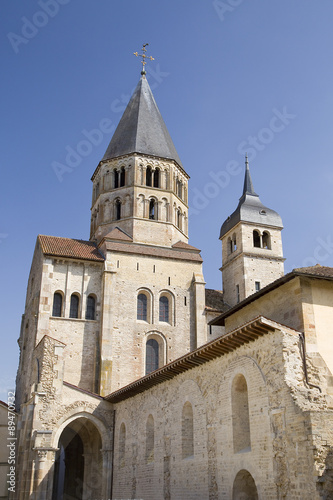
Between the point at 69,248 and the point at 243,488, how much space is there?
19445 mm

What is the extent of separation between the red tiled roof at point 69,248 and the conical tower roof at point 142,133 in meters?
6.77

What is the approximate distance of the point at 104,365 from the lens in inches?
1048

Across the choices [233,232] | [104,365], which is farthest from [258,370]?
[233,232]

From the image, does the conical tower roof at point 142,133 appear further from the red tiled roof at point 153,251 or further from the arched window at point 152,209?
the red tiled roof at point 153,251

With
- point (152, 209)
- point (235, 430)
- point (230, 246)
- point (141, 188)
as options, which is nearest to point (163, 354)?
point (152, 209)

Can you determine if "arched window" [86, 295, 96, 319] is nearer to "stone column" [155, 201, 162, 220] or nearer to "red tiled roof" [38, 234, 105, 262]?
"red tiled roof" [38, 234, 105, 262]

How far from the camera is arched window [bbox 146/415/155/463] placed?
19203 mm

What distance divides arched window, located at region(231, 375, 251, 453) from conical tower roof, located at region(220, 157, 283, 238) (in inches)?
865

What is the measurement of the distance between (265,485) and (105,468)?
12481 millimetres

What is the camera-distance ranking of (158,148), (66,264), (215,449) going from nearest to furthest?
1. (215,449)
2. (66,264)
3. (158,148)

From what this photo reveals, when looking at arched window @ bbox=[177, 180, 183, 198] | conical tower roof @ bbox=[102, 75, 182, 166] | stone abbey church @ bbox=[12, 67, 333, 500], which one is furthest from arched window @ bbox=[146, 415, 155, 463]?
conical tower roof @ bbox=[102, 75, 182, 166]

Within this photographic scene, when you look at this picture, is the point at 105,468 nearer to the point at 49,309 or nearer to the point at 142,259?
the point at 49,309

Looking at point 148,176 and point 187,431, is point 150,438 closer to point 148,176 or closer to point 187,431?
point 187,431

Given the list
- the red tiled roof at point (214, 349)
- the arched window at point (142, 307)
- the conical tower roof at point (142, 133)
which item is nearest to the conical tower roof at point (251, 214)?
the conical tower roof at point (142, 133)
